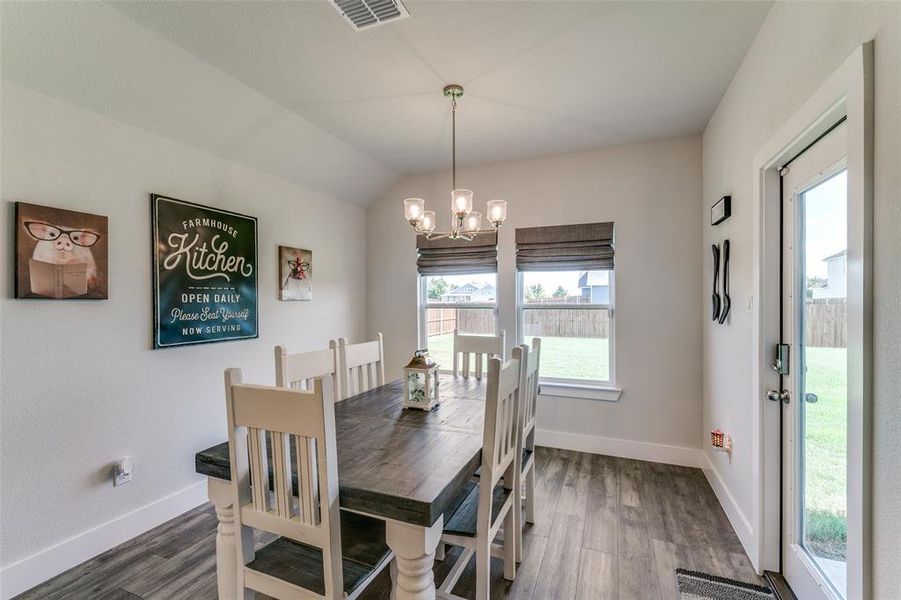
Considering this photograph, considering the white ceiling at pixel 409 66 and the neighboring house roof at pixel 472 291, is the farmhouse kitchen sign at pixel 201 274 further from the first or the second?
the neighboring house roof at pixel 472 291

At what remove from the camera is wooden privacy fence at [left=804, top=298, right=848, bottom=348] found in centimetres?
143

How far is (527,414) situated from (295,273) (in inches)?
91.8

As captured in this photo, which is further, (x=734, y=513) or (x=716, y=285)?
(x=716, y=285)

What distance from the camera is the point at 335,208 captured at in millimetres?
3941

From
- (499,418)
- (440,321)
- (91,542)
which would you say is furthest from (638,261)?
(91,542)

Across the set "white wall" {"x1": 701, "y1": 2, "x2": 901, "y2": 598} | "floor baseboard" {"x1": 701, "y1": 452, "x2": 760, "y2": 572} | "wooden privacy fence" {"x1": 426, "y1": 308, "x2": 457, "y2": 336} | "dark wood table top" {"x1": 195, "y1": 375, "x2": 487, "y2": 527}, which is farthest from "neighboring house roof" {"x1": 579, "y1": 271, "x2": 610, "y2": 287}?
"dark wood table top" {"x1": 195, "y1": 375, "x2": 487, "y2": 527}

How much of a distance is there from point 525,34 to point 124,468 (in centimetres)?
316

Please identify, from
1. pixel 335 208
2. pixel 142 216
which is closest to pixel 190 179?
pixel 142 216

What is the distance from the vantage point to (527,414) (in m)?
2.18

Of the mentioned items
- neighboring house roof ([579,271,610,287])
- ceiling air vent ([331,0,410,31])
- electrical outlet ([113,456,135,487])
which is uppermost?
ceiling air vent ([331,0,410,31])

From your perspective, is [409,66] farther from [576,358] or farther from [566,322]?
[576,358]

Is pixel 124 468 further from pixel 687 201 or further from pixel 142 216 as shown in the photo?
pixel 687 201

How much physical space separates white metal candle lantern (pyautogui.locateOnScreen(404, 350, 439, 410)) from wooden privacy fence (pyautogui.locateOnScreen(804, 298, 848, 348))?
1654 millimetres

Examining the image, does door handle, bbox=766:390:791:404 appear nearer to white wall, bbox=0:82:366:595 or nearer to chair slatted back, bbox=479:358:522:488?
chair slatted back, bbox=479:358:522:488
